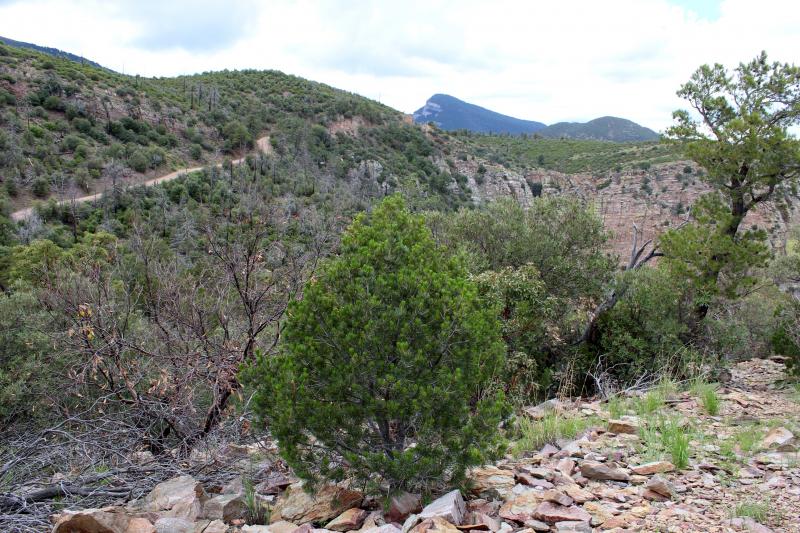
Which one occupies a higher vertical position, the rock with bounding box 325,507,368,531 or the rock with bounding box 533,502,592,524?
the rock with bounding box 533,502,592,524

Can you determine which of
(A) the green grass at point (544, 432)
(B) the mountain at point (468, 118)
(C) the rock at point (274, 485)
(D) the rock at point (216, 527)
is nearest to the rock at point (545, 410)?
(A) the green grass at point (544, 432)

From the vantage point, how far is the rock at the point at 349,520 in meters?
3.55

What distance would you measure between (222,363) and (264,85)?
58654 mm

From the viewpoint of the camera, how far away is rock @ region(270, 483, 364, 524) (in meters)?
3.80

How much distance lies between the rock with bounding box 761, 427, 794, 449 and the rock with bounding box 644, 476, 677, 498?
1.44 m

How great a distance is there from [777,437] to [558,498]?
8.22 feet

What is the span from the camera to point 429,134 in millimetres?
62594

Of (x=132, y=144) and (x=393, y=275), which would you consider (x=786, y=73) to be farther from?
(x=132, y=144)

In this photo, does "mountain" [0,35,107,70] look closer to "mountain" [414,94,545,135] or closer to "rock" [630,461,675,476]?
"rock" [630,461,675,476]

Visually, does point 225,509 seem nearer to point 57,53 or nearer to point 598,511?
point 598,511

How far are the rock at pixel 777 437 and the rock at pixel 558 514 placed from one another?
7.35ft

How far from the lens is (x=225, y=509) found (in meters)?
3.96

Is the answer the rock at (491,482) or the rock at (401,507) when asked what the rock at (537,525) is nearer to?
the rock at (491,482)

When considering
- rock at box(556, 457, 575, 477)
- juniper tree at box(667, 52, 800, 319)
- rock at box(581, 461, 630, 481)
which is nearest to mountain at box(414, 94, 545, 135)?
juniper tree at box(667, 52, 800, 319)
